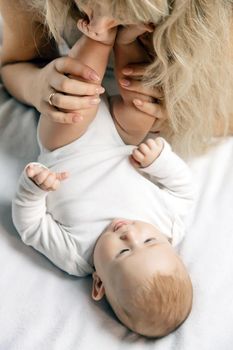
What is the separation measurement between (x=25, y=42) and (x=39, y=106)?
0.18 metres

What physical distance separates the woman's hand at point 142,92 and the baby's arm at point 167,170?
5cm

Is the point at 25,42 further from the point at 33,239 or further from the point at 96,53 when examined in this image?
the point at 33,239

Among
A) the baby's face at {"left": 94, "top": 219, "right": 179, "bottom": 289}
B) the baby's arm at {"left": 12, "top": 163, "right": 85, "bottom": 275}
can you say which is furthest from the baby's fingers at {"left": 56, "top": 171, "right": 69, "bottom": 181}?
the baby's face at {"left": 94, "top": 219, "right": 179, "bottom": 289}

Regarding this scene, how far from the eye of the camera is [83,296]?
880 millimetres

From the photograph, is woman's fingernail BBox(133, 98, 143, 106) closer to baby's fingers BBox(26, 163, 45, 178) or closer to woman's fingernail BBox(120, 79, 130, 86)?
woman's fingernail BBox(120, 79, 130, 86)

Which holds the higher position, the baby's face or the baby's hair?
the baby's face

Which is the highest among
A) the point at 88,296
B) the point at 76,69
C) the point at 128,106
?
the point at 76,69

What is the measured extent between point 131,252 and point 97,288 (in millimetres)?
81

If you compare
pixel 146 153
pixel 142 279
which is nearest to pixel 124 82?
pixel 146 153


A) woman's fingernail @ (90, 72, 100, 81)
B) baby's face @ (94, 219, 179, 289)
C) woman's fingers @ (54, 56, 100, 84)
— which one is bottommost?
baby's face @ (94, 219, 179, 289)

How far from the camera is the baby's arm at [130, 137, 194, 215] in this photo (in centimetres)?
96

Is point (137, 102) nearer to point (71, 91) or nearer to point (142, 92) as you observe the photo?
point (142, 92)

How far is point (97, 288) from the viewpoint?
34.5 inches

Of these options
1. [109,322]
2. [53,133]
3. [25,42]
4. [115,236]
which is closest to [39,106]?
[53,133]
